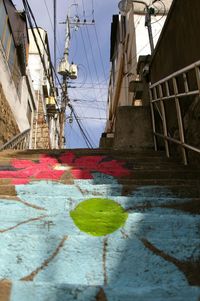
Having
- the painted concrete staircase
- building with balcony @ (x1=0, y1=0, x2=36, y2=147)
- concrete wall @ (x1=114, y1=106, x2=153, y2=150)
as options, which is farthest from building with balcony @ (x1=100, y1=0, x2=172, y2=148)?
the painted concrete staircase

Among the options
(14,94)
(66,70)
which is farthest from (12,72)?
(66,70)

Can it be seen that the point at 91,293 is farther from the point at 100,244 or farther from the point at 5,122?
the point at 5,122

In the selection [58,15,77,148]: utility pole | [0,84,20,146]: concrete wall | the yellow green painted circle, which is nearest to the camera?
the yellow green painted circle

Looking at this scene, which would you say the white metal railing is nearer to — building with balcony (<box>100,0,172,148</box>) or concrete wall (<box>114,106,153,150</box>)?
concrete wall (<box>114,106,153,150</box>)

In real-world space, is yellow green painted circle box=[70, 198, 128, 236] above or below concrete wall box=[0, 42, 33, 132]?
below

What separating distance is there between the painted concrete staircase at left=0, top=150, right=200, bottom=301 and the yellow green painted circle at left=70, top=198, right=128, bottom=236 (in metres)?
0.04

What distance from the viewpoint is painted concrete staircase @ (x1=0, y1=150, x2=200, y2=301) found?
70.1 inches

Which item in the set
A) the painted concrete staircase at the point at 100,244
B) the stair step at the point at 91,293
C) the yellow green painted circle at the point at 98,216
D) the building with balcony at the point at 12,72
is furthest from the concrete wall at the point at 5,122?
the stair step at the point at 91,293

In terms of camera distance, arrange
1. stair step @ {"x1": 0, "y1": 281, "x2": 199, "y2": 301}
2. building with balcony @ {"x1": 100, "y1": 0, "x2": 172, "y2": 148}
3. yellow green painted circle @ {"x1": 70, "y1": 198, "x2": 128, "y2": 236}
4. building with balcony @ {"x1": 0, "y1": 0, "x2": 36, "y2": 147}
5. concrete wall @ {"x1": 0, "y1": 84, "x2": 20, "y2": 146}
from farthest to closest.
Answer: building with balcony @ {"x1": 0, "y1": 0, "x2": 36, "y2": 147}, concrete wall @ {"x1": 0, "y1": 84, "x2": 20, "y2": 146}, building with balcony @ {"x1": 100, "y1": 0, "x2": 172, "y2": 148}, yellow green painted circle @ {"x1": 70, "y1": 198, "x2": 128, "y2": 236}, stair step @ {"x1": 0, "y1": 281, "x2": 199, "y2": 301}

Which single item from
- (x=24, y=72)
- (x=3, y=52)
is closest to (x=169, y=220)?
(x=3, y=52)

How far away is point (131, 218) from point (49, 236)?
579 mm

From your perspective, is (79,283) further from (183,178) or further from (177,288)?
(183,178)

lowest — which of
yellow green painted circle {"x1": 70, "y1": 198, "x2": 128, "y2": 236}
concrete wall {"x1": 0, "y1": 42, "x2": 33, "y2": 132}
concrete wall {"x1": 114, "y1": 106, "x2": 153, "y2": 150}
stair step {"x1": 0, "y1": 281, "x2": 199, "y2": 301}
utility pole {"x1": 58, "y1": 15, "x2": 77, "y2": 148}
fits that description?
stair step {"x1": 0, "y1": 281, "x2": 199, "y2": 301}

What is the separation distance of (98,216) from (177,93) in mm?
2616
